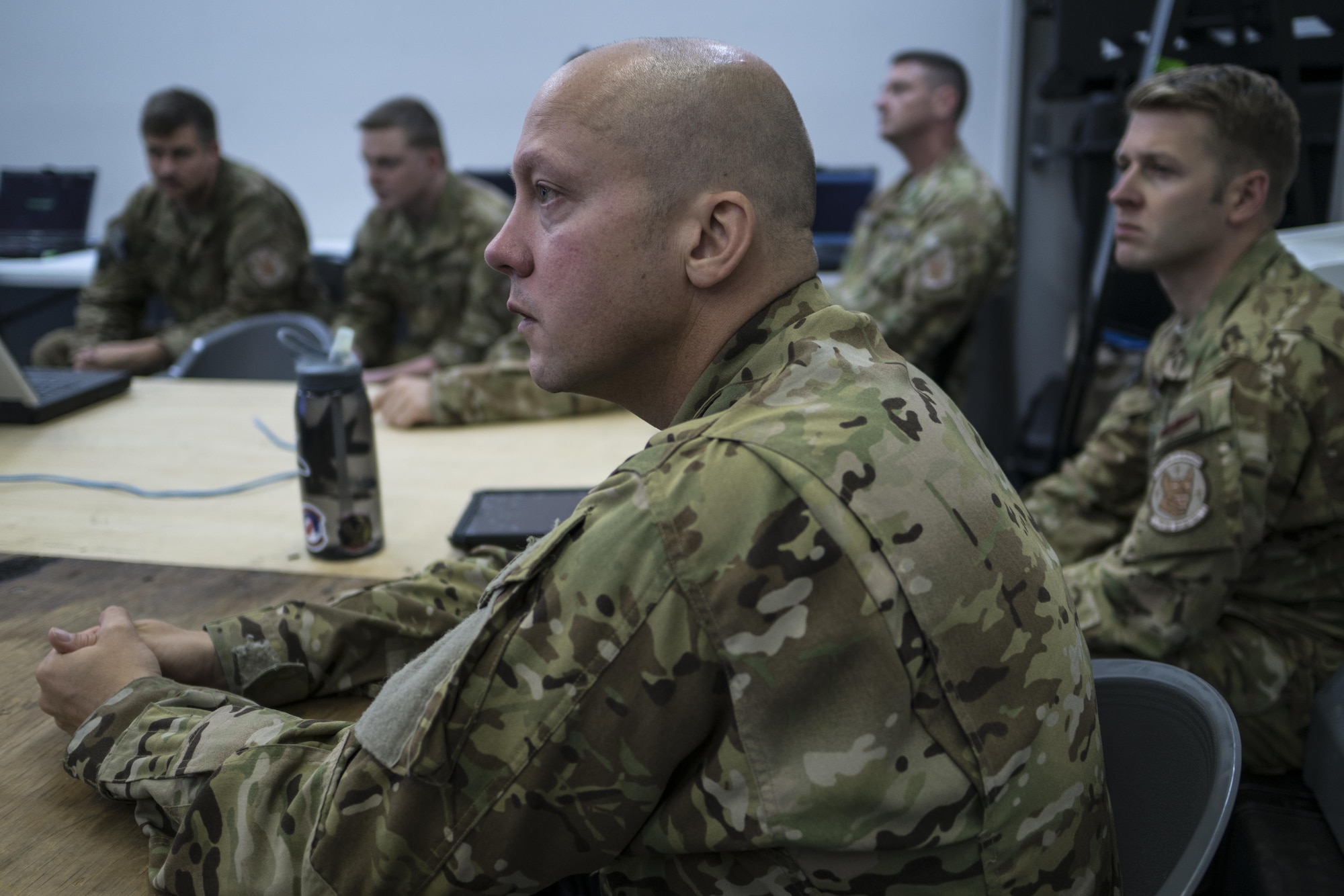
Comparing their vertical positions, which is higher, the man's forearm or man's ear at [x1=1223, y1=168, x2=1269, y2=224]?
man's ear at [x1=1223, y1=168, x2=1269, y2=224]

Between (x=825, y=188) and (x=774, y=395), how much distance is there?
3.15 m

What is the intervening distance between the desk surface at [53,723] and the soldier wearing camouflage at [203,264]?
2.16m

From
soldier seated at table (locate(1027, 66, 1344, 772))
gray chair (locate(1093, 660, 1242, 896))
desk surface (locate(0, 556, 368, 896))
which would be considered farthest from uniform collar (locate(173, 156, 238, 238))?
gray chair (locate(1093, 660, 1242, 896))

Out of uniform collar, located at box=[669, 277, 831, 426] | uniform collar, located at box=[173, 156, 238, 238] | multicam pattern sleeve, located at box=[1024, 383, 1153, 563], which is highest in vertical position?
uniform collar, located at box=[669, 277, 831, 426]

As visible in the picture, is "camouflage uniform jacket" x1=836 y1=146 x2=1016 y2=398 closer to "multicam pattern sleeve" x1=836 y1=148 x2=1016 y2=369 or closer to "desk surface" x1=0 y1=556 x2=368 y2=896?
"multicam pattern sleeve" x1=836 y1=148 x2=1016 y2=369

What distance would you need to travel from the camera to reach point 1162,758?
31.6 inches

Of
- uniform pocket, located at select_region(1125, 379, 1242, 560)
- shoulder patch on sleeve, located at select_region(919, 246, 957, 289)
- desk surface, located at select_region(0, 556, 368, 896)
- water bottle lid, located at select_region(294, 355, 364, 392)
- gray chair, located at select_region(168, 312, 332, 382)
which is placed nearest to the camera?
desk surface, located at select_region(0, 556, 368, 896)

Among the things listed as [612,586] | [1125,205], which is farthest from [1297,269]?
[612,586]

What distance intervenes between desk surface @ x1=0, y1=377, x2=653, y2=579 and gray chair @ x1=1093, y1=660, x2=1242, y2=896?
717 millimetres

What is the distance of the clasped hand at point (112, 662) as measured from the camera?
0.80 metres

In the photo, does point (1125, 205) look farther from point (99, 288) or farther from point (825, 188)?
point (99, 288)

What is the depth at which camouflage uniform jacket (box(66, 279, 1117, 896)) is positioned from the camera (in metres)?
0.57

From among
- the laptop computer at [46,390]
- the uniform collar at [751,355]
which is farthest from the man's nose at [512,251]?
the laptop computer at [46,390]

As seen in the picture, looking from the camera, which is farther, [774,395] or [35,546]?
[35,546]
